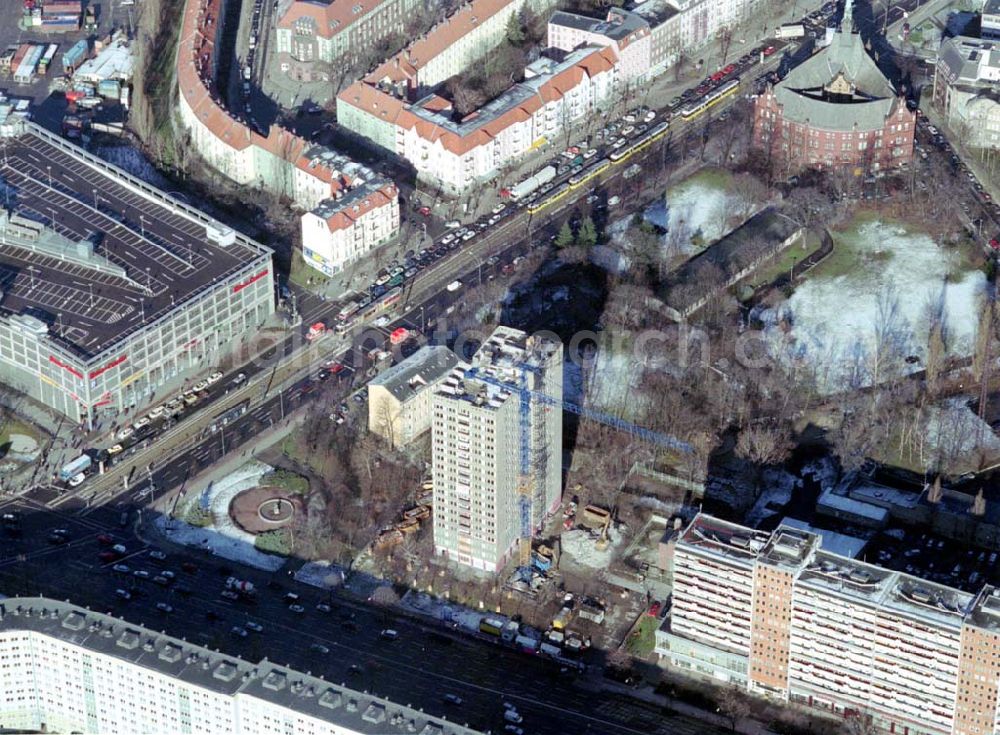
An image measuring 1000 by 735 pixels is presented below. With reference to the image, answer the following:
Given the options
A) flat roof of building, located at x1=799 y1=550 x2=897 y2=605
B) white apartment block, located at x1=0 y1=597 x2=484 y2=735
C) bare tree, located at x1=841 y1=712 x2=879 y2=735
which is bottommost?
bare tree, located at x1=841 y1=712 x2=879 y2=735

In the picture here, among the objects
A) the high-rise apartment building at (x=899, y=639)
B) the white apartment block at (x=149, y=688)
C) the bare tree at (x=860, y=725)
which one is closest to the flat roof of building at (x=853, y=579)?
the high-rise apartment building at (x=899, y=639)

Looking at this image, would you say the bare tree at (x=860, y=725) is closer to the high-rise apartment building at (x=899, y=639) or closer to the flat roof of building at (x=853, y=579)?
the high-rise apartment building at (x=899, y=639)

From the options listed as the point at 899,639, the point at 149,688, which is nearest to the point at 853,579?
the point at 899,639

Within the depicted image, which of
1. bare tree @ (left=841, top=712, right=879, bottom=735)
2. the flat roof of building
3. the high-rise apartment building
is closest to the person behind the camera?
the high-rise apartment building

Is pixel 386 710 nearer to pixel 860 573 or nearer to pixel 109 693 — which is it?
pixel 109 693

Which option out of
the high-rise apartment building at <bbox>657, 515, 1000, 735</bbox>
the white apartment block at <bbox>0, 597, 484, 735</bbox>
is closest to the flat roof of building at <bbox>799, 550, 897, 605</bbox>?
the high-rise apartment building at <bbox>657, 515, 1000, 735</bbox>

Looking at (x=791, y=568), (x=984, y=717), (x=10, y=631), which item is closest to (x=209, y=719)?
(x=10, y=631)

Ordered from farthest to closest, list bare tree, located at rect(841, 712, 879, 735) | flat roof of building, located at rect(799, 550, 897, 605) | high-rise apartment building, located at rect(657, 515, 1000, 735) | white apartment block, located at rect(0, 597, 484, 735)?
bare tree, located at rect(841, 712, 879, 735) < flat roof of building, located at rect(799, 550, 897, 605) < high-rise apartment building, located at rect(657, 515, 1000, 735) < white apartment block, located at rect(0, 597, 484, 735)

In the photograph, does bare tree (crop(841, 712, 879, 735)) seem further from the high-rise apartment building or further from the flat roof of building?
the flat roof of building
